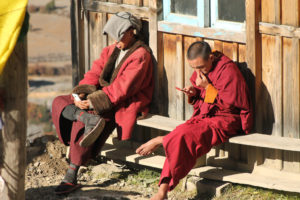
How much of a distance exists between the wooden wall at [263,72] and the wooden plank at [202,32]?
0.18 feet

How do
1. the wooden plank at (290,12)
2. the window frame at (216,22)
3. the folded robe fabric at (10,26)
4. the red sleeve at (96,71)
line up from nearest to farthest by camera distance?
the folded robe fabric at (10,26) < the wooden plank at (290,12) < the window frame at (216,22) < the red sleeve at (96,71)

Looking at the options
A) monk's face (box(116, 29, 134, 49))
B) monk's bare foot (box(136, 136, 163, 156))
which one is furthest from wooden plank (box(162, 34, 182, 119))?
monk's bare foot (box(136, 136, 163, 156))

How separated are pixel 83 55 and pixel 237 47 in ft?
7.38

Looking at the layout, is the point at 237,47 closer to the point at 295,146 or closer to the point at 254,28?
the point at 254,28

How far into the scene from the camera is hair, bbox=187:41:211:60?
23.2ft

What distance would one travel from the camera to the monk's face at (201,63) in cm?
710

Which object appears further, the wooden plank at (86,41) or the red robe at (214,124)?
the wooden plank at (86,41)

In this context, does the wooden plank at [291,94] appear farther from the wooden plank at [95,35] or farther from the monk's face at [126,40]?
the wooden plank at [95,35]

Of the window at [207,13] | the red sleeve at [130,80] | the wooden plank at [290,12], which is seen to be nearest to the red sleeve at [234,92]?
the window at [207,13]

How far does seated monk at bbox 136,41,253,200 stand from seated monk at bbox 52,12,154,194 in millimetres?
794

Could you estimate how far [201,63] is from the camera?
711 cm

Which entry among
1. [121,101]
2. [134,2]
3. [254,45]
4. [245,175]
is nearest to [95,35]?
[134,2]

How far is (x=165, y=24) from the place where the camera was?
25.5 ft

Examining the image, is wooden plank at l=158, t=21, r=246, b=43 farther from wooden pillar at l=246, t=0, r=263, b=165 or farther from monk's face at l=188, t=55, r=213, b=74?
monk's face at l=188, t=55, r=213, b=74
